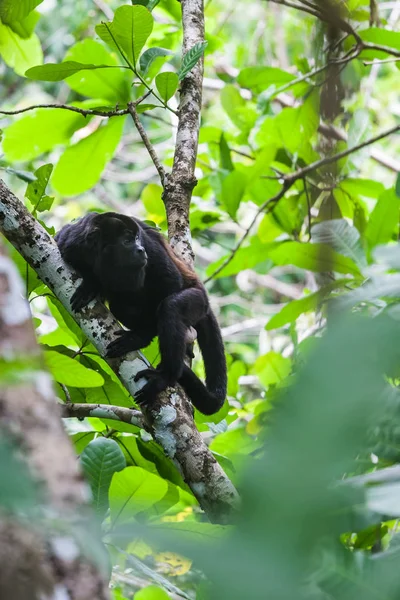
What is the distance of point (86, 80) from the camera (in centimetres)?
303

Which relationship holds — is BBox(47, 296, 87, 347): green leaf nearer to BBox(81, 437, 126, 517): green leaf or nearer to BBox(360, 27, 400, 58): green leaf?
BBox(81, 437, 126, 517): green leaf

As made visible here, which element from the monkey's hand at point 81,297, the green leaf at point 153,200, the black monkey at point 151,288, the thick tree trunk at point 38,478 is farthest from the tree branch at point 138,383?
the green leaf at point 153,200

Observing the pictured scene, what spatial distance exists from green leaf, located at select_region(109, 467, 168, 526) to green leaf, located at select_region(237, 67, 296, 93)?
Answer: 7.74 feet

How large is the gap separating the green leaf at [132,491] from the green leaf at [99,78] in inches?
68.5

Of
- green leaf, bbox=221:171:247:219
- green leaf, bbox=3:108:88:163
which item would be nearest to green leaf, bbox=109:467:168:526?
green leaf, bbox=221:171:247:219

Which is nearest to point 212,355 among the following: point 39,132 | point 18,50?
point 39,132

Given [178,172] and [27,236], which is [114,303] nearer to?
[178,172]

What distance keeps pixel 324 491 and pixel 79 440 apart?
199 cm

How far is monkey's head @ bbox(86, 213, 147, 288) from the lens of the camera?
265 centimetres

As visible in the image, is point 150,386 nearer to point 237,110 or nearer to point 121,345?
point 121,345

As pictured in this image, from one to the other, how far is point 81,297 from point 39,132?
1.43 m

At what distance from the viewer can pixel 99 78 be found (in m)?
2.98

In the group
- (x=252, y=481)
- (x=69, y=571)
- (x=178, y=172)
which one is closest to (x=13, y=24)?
(x=178, y=172)

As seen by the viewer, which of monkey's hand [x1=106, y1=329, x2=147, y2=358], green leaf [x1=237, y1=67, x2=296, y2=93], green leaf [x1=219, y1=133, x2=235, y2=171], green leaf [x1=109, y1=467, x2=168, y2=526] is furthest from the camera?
green leaf [x1=237, y1=67, x2=296, y2=93]
